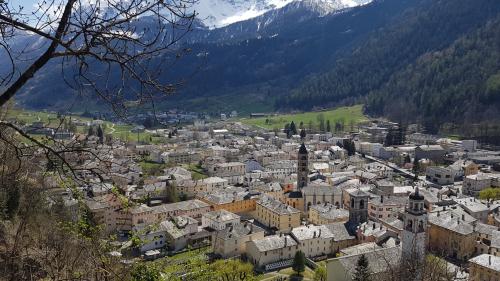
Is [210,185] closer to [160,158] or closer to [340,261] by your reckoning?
[160,158]

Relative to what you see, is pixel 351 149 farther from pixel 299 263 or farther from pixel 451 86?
pixel 299 263

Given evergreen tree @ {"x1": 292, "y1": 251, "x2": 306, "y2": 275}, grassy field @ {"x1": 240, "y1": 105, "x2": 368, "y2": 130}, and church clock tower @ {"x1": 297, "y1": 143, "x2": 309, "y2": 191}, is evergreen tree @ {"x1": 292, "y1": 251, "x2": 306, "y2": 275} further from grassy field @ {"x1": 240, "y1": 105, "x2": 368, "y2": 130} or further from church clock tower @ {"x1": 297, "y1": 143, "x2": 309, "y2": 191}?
grassy field @ {"x1": 240, "y1": 105, "x2": 368, "y2": 130}

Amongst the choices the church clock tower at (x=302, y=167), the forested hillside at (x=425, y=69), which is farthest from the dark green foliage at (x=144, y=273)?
the forested hillside at (x=425, y=69)

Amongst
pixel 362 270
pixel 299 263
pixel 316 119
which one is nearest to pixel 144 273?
pixel 362 270

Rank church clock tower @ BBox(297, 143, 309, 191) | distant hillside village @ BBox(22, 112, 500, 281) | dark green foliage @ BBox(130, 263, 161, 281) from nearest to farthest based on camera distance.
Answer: dark green foliage @ BBox(130, 263, 161, 281)
distant hillside village @ BBox(22, 112, 500, 281)
church clock tower @ BBox(297, 143, 309, 191)

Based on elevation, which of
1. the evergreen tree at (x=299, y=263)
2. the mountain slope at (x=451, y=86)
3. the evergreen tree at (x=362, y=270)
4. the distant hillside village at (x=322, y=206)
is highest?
the mountain slope at (x=451, y=86)

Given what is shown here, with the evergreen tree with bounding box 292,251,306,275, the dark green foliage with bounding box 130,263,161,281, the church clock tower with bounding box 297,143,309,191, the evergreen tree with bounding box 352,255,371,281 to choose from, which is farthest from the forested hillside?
the dark green foliage with bounding box 130,263,161,281

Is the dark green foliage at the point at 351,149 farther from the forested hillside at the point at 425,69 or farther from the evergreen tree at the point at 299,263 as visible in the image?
the evergreen tree at the point at 299,263
